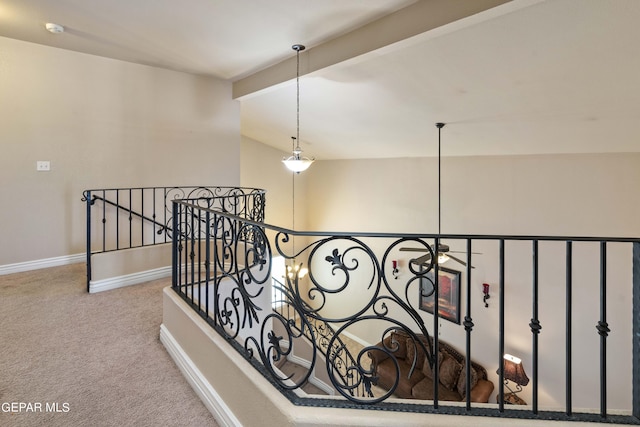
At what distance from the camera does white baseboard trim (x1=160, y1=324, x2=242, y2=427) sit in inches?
72.5

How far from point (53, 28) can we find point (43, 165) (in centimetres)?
160

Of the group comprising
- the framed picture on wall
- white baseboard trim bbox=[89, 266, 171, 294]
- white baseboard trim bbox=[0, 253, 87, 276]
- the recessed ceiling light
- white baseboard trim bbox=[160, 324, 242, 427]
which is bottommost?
the framed picture on wall

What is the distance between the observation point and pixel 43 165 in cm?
423

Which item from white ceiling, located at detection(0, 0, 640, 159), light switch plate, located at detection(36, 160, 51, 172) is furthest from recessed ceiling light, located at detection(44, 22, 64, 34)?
light switch plate, located at detection(36, 160, 51, 172)

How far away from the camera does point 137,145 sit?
4.93 meters

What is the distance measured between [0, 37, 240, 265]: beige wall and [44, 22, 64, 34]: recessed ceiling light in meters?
0.62

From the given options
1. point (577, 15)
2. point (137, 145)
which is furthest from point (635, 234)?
point (137, 145)

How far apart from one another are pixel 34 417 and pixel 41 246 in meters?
3.28

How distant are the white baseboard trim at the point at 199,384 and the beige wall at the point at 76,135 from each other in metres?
2.96

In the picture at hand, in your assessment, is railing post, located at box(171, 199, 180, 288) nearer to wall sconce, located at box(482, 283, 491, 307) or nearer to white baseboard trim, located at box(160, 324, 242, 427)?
white baseboard trim, located at box(160, 324, 242, 427)

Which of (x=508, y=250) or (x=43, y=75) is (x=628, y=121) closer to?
(x=508, y=250)

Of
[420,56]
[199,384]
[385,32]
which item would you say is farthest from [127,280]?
[420,56]

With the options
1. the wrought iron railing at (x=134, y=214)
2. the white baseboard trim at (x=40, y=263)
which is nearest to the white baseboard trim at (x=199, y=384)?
the wrought iron railing at (x=134, y=214)

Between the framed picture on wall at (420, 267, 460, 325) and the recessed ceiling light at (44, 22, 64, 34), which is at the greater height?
the recessed ceiling light at (44, 22, 64, 34)
